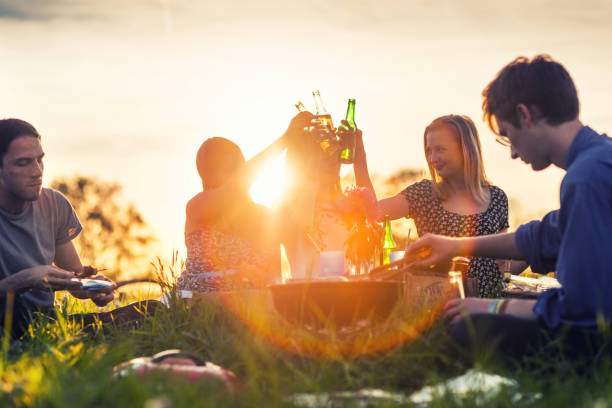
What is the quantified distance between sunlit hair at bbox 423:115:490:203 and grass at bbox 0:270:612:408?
6.48 ft

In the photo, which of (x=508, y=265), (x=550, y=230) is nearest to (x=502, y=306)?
(x=550, y=230)

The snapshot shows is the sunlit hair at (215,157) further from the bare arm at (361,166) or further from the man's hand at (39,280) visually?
the man's hand at (39,280)

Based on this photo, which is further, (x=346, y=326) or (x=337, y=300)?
(x=346, y=326)

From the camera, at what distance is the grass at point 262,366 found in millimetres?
2223

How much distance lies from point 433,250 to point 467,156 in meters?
2.07

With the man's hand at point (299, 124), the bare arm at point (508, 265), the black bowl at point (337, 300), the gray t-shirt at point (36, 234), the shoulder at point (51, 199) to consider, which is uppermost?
the man's hand at point (299, 124)

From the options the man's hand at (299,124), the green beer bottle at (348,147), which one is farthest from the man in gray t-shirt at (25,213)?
the green beer bottle at (348,147)

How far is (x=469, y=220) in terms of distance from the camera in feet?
16.8

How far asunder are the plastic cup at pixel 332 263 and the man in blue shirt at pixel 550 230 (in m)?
0.47

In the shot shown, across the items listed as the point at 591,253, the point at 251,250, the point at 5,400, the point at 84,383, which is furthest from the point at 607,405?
the point at 251,250

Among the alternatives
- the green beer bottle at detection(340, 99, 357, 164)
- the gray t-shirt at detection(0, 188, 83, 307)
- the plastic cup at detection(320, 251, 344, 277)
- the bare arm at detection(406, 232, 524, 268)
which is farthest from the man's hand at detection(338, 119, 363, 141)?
the gray t-shirt at detection(0, 188, 83, 307)

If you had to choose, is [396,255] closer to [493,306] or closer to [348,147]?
[493,306]

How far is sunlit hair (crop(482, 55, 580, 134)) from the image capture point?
9.83ft

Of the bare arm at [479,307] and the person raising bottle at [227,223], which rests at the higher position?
the person raising bottle at [227,223]
